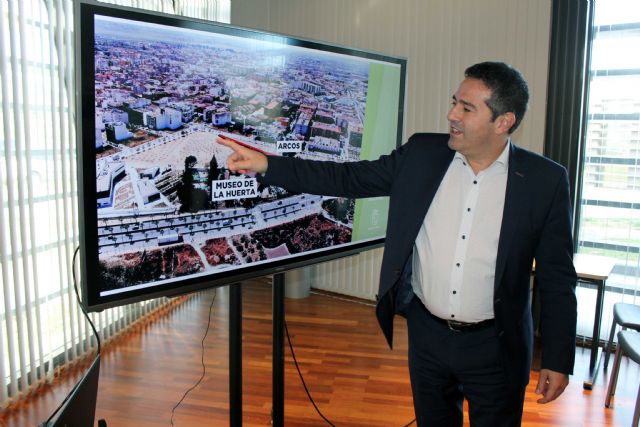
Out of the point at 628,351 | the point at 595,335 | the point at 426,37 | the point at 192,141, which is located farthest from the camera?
the point at 426,37

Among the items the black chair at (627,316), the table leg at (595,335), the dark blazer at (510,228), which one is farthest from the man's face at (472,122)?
the table leg at (595,335)

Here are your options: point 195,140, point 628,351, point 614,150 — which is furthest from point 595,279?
point 195,140

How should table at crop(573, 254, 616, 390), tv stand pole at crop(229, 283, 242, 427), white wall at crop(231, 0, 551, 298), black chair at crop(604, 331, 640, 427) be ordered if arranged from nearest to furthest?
1. tv stand pole at crop(229, 283, 242, 427)
2. black chair at crop(604, 331, 640, 427)
3. table at crop(573, 254, 616, 390)
4. white wall at crop(231, 0, 551, 298)

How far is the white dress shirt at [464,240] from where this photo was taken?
186cm

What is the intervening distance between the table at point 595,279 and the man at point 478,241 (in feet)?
6.06

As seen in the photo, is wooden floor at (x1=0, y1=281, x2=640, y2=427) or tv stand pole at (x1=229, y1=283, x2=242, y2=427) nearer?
tv stand pole at (x1=229, y1=283, x2=242, y2=427)

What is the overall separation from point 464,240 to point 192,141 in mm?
927

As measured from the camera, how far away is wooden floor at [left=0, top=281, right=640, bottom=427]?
126 inches

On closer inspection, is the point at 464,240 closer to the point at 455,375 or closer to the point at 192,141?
the point at 455,375

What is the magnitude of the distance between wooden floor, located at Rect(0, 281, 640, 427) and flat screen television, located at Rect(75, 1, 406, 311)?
4.43 feet

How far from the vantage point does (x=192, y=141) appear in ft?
5.90

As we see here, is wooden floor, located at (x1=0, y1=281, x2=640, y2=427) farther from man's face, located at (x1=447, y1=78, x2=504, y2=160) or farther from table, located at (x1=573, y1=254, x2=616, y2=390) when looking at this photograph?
man's face, located at (x1=447, y1=78, x2=504, y2=160)

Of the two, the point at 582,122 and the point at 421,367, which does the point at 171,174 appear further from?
the point at 582,122

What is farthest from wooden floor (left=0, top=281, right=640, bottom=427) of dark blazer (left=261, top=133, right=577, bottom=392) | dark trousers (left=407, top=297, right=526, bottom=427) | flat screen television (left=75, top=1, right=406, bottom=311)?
dark blazer (left=261, top=133, right=577, bottom=392)
